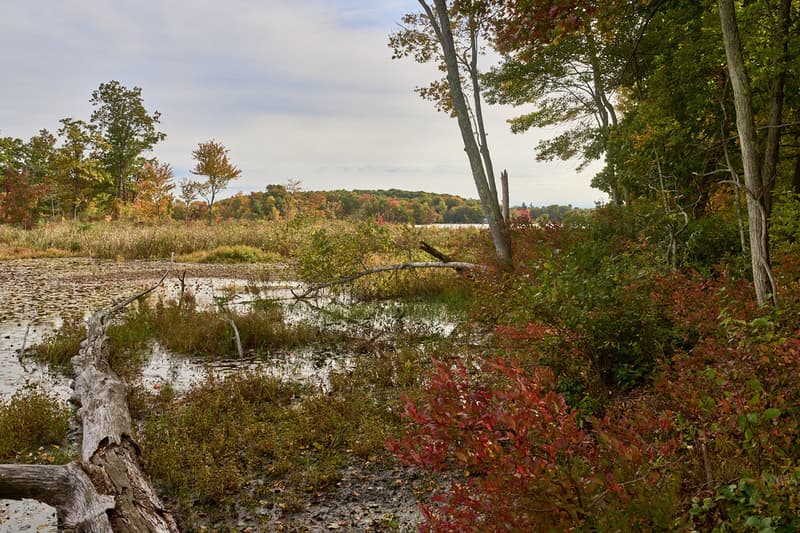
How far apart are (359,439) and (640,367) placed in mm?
2350

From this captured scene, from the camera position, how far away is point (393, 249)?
11.1 m

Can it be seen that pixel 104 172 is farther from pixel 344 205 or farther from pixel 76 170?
pixel 344 205

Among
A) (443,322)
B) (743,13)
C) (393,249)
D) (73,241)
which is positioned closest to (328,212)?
(73,241)

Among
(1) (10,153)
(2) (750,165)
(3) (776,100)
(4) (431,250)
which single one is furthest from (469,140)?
(1) (10,153)

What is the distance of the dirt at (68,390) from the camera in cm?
317

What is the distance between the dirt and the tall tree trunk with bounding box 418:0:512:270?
5150 mm

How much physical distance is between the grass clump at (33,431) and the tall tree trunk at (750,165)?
5132 millimetres

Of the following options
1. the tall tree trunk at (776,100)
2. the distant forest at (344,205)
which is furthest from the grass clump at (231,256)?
the distant forest at (344,205)

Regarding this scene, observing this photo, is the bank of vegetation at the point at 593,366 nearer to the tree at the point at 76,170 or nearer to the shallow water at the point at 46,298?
the shallow water at the point at 46,298

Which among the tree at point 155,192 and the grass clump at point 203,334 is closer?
the grass clump at point 203,334

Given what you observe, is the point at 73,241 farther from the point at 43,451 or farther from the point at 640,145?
the point at 640,145

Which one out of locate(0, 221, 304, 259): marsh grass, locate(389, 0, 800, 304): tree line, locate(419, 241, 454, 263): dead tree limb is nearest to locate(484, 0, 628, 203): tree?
locate(389, 0, 800, 304): tree line

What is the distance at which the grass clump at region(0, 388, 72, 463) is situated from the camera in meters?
3.96

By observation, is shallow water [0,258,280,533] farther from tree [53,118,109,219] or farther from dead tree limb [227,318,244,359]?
tree [53,118,109,219]
